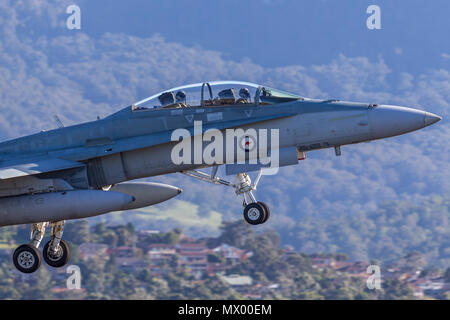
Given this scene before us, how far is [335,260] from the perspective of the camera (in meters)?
80.4

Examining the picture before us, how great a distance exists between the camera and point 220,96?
23281 millimetres

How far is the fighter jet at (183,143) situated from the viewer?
22.5 m

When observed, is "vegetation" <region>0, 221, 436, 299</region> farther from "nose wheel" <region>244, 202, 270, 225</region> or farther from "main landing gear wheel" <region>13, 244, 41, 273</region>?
"nose wheel" <region>244, 202, 270, 225</region>

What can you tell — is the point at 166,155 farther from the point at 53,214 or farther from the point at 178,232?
the point at 178,232

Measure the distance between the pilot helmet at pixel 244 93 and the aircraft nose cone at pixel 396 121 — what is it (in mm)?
3013

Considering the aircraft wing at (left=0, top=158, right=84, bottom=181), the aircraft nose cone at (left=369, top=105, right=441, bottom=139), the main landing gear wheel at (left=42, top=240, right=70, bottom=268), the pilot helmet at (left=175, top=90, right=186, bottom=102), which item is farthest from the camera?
the main landing gear wheel at (left=42, top=240, right=70, bottom=268)

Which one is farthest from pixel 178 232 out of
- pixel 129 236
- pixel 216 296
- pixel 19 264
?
pixel 19 264

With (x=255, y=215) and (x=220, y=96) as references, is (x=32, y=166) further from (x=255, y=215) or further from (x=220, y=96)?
(x=255, y=215)

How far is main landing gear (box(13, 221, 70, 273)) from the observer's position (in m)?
24.2

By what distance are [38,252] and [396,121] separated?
9484mm

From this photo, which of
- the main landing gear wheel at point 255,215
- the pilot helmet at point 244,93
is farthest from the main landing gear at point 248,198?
the pilot helmet at point 244,93

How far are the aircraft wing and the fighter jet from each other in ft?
0.08

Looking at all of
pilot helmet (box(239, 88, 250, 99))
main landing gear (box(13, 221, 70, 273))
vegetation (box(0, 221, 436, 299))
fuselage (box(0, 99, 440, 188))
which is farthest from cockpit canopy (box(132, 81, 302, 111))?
vegetation (box(0, 221, 436, 299))
